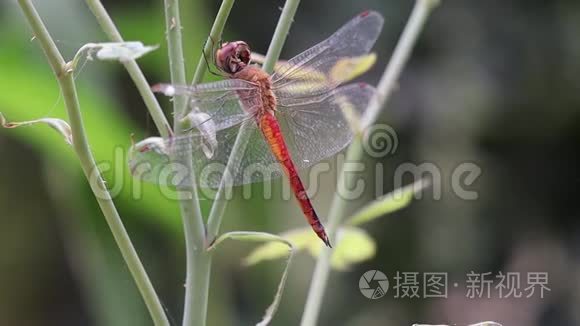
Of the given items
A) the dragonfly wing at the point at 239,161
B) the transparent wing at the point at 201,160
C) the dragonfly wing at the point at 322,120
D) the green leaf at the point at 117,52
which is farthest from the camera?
the dragonfly wing at the point at 322,120

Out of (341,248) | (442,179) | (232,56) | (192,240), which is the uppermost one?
(442,179)

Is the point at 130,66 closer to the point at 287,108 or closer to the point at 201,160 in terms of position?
the point at 201,160

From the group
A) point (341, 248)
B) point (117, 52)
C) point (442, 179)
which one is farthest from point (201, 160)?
point (442, 179)

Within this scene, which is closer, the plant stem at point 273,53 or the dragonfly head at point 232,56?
the plant stem at point 273,53

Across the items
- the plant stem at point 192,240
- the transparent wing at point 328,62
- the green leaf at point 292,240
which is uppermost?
the transparent wing at point 328,62

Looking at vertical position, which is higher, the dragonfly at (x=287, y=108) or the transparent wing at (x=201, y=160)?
the dragonfly at (x=287, y=108)

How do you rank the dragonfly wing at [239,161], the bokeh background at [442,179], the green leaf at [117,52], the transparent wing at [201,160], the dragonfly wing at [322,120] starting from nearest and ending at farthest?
the green leaf at [117,52]
the transparent wing at [201,160]
the dragonfly wing at [239,161]
the dragonfly wing at [322,120]
the bokeh background at [442,179]

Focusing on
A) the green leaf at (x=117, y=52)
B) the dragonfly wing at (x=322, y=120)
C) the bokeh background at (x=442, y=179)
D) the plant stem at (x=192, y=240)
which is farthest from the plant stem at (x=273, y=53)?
the bokeh background at (x=442, y=179)

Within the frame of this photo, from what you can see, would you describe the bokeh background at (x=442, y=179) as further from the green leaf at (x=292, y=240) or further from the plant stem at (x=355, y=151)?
the plant stem at (x=355, y=151)
